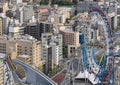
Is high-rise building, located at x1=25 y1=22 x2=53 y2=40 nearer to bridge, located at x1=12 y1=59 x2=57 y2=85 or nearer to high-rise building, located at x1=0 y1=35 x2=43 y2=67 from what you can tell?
high-rise building, located at x1=0 y1=35 x2=43 y2=67

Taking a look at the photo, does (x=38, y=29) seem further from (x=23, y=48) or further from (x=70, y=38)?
(x=23, y=48)

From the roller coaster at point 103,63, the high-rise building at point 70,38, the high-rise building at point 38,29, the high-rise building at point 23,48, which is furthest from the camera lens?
the high-rise building at point 38,29

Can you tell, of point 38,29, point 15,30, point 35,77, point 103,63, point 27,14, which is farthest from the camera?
point 27,14

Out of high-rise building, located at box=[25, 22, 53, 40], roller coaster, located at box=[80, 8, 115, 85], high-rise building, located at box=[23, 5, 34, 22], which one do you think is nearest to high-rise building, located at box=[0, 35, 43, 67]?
roller coaster, located at box=[80, 8, 115, 85]

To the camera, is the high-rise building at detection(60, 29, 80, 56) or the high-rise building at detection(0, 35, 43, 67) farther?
the high-rise building at detection(60, 29, 80, 56)

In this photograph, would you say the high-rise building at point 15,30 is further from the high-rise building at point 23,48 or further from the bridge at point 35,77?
the bridge at point 35,77

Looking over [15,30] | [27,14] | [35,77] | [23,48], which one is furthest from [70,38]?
[35,77]

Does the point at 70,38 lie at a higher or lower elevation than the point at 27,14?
lower

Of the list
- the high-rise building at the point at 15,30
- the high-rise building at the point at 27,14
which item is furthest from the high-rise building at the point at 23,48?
the high-rise building at the point at 27,14

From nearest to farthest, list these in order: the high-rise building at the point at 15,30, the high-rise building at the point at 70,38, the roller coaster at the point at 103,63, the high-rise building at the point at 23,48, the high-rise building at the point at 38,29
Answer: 1. the roller coaster at the point at 103,63
2. the high-rise building at the point at 23,48
3. the high-rise building at the point at 70,38
4. the high-rise building at the point at 15,30
5. the high-rise building at the point at 38,29

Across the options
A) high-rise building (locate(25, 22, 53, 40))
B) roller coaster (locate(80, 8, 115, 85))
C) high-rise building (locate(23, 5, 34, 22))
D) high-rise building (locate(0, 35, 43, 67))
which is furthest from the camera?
high-rise building (locate(23, 5, 34, 22))

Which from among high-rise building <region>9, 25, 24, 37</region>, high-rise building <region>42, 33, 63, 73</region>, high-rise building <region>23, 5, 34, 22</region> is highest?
high-rise building <region>23, 5, 34, 22</region>

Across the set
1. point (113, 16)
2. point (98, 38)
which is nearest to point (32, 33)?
point (98, 38)
